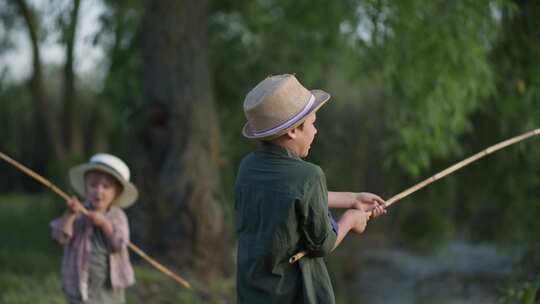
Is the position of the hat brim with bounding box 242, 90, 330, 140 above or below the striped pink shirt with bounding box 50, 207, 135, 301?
above

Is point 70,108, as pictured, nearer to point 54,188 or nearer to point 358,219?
point 54,188

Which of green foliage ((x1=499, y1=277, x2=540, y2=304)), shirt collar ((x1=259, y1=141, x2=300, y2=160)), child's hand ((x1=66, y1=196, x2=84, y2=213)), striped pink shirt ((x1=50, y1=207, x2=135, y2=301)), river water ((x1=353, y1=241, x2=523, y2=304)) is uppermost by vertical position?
shirt collar ((x1=259, y1=141, x2=300, y2=160))

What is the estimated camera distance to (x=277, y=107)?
3.54 meters

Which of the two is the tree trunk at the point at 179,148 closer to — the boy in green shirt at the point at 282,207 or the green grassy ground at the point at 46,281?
the green grassy ground at the point at 46,281

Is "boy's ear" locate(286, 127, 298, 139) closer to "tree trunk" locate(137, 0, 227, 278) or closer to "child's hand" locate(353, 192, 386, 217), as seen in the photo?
"child's hand" locate(353, 192, 386, 217)

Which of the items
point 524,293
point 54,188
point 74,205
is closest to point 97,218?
point 74,205

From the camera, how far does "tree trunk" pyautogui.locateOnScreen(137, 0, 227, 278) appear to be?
9117 mm

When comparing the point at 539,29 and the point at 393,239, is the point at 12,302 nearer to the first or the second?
the point at 539,29

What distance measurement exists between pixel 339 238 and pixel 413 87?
5613mm

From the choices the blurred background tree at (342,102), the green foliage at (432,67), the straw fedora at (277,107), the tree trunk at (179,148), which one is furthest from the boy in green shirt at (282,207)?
the tree trunk at (179,148)

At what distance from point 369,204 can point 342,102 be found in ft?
32.0

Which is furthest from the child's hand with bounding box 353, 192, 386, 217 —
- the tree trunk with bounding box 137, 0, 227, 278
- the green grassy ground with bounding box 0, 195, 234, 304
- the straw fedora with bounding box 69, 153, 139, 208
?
the tree trunk with bounding box 137, 0, 227, 278

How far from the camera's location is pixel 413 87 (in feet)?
29.6

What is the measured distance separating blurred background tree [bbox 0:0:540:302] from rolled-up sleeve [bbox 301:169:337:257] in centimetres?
440
